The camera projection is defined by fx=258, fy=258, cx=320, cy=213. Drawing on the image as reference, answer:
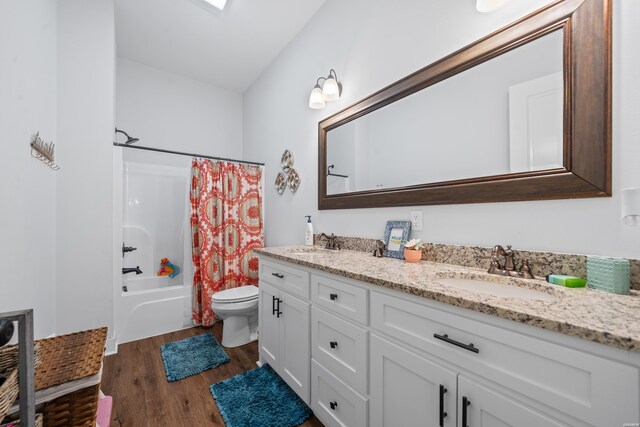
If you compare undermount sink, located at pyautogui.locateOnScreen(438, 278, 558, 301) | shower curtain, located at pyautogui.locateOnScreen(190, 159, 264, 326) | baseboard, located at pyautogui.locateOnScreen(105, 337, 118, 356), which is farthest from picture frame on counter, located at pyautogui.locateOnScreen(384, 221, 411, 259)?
baseboard, located at pyautogui.locateOnScreen(105, 337, 118, 356)

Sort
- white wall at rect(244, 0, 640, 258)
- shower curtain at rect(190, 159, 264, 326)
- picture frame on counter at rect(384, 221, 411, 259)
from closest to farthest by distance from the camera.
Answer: white wall at rect(244, 0, 640, 258)
picture frame on counter at rect(384, 221, 411, 259)
shower curtain at rect(190, 159, 264, 326)

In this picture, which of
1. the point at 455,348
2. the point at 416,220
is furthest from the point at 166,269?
the point at 455,348

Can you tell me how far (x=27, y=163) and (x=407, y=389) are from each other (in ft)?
6.64

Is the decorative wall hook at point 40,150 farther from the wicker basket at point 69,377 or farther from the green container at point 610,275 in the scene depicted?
the green container at point 610,275

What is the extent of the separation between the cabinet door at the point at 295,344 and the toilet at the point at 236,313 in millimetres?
659

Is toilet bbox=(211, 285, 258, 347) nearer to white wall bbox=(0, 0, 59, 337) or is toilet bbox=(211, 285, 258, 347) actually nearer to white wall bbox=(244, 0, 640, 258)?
white wall bbox=(244, 0, 640, 258)

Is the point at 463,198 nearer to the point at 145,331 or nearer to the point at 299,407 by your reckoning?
the point at 299,407

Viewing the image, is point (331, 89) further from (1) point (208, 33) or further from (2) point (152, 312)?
(2) point (152, 312)

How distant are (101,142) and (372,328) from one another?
2.42 metres

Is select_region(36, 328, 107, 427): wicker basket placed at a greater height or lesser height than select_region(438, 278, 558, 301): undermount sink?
lesser

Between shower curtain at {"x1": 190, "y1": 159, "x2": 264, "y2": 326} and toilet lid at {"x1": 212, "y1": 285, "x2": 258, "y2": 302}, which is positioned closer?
toilet lid at {"x1": 212, "y1": 285, "x2": 258, "y2": 302}

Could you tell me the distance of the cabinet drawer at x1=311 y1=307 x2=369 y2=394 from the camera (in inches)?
42.1

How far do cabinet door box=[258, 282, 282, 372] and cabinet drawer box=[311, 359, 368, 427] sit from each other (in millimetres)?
→ 398

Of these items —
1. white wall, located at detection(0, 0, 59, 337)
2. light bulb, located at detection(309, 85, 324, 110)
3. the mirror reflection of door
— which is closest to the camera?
the mirror reflection of door
